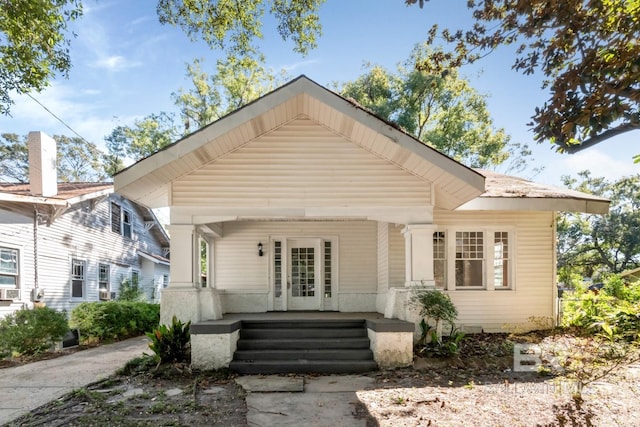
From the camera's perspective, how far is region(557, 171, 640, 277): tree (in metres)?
33.1

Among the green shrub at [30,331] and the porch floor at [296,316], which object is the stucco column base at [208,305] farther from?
the green shrub at [30,331]

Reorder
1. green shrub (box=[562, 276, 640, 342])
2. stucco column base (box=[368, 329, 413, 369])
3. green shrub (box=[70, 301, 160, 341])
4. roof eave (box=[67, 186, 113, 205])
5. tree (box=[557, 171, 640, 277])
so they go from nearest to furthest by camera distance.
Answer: stucco column base (box=[368, 329, 413, 369]) → green shrub (box=[562, 276, 640, 342]) → green shrub (box=[70, 301, 160, 341]) → roof eave (box=[67, 186, 113, 205]) → tree (box=[557, 171, 640, 277])

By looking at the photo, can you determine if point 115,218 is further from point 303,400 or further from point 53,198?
point 303,400

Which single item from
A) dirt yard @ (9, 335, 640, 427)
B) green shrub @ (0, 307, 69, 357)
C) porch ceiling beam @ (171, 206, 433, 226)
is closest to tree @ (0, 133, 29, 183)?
green shrub @ (0, 307, 69, 357)

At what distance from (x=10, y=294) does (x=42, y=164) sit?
11.9 feet

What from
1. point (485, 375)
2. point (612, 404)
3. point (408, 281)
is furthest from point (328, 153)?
point (612, 404)

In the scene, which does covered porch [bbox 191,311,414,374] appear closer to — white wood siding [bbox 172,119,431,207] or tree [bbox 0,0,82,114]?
white wood siding [bbox 172,119,431,207]

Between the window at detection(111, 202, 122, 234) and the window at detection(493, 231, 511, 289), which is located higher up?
the window at detection(111, 202, 122, 234)

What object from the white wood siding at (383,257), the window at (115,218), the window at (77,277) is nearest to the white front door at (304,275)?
the white wood siding at (383,257)

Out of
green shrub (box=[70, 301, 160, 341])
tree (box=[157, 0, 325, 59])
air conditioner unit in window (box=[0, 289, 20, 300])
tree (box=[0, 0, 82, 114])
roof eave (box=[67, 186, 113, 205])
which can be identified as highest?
tree (box=[157, 0, 325, 59])

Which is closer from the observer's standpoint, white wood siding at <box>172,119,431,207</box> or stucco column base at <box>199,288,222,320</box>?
white wood siding at <box>172,119,431,207</box>

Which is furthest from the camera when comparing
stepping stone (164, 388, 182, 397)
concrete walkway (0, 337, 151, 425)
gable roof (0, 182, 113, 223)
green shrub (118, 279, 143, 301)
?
green shrub (118, 279, 143, 301)

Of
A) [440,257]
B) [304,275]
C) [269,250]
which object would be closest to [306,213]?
[269,250]

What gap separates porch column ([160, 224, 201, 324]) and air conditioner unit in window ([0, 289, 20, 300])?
21.1 ft
